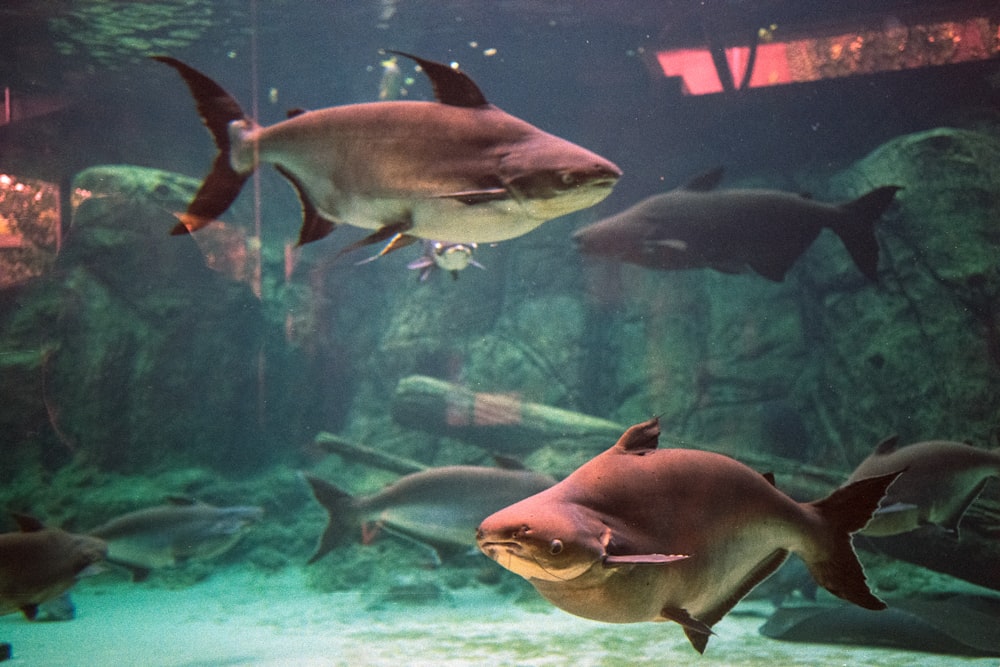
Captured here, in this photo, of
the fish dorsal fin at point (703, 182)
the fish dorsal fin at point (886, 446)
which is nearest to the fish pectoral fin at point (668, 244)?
the fish dorsal fin at point (703, 182)

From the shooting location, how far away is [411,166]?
6.04ft

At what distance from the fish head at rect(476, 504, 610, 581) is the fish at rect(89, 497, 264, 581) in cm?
483

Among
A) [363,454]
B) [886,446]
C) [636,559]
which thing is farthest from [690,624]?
[363,454]

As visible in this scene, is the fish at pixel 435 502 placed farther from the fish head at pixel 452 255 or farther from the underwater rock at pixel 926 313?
the underwater rock at pixel 926 313

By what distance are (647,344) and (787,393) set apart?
2221 millimetres

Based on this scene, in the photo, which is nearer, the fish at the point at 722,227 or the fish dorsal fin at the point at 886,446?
the fish dorsal fin at the point at 886,446

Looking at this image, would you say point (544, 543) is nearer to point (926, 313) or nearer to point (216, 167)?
point (216, 167)

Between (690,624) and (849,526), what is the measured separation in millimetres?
643

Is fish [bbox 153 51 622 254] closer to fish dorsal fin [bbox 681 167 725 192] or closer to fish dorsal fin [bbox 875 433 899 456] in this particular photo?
fish dorsal fin [bbox 875 433 899 456]

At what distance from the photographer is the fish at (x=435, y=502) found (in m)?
4.64

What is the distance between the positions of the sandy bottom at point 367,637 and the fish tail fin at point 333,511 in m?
0.75

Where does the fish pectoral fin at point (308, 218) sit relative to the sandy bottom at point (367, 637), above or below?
above

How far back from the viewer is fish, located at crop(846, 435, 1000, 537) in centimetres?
329

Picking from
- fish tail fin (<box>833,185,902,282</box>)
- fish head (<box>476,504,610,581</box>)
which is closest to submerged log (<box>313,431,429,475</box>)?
fish tail fin (<box>833,185,902,282</box>)
